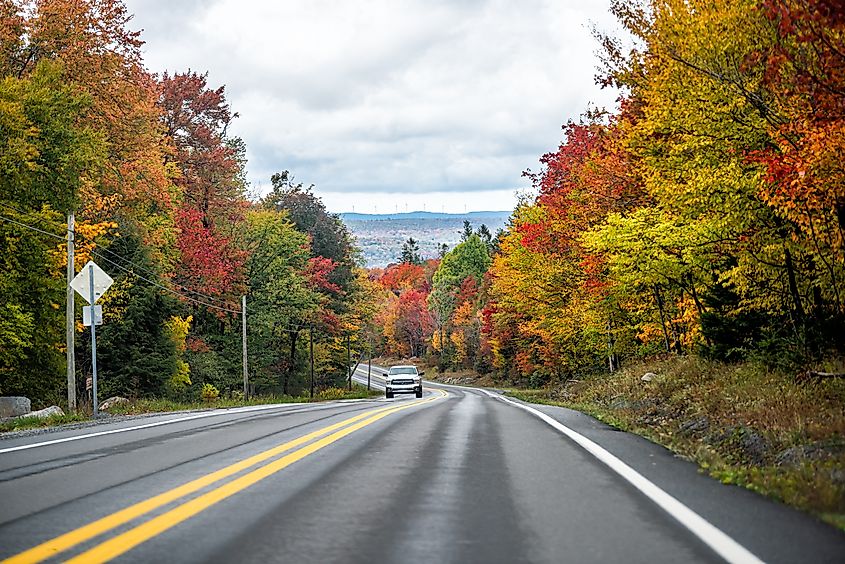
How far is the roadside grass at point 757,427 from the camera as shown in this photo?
604 centimetres

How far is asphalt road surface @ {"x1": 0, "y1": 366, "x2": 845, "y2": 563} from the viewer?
165 inches

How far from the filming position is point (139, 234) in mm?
35156

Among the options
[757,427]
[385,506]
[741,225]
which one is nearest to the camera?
[385,506]

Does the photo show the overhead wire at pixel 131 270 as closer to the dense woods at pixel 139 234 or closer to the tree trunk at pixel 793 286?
the dense woods at pixel 139 234

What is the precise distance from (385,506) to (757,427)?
6.12m

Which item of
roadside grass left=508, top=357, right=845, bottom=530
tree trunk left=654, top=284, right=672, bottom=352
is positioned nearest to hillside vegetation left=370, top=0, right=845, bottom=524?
roadside grass left=508, top=357, right=845, bottom=530

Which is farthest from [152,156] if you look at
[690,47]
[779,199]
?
[779,199]

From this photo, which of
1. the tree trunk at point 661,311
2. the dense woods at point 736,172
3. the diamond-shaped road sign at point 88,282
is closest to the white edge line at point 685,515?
the dense woods at point 736,172

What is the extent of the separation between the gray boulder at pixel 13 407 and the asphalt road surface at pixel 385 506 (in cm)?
993

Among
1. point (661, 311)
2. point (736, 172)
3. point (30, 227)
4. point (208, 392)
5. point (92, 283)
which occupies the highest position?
point (30, 227)

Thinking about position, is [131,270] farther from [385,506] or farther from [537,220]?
[385,506]

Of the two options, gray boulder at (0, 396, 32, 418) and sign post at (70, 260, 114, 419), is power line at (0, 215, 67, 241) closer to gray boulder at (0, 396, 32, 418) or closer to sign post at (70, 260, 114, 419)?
gray boulder at (0, 396, 32, 418)

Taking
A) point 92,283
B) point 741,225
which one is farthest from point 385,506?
point 92,283

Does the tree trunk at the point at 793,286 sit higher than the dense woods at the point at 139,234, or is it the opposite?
the dense woods at the point at 139,234
